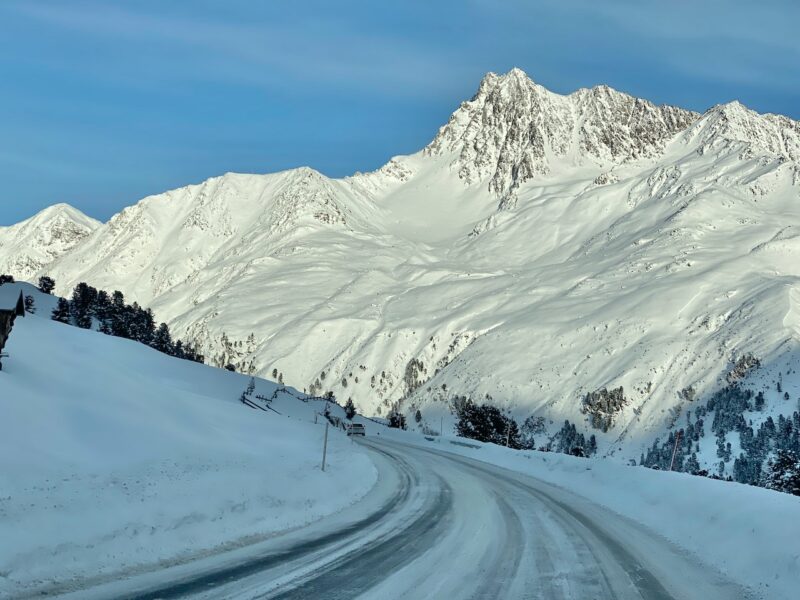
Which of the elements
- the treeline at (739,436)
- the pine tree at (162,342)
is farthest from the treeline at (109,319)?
the treeline at (739,436)

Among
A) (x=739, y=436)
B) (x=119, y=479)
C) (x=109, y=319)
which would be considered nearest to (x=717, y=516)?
(x=119, y=479)

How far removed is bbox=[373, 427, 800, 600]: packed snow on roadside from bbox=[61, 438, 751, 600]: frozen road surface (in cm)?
55

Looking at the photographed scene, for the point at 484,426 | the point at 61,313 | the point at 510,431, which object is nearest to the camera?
the point at 510,431

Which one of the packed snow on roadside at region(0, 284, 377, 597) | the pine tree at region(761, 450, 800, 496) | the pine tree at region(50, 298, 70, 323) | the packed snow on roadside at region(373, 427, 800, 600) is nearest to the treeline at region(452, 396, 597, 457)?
the pine tree at region(761, 450, 800, 496)

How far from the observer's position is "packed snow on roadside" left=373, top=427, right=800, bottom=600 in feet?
46.5

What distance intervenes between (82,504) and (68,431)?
568 cm

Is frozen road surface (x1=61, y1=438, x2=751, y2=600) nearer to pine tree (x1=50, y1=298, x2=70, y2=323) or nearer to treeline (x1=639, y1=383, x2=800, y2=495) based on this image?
pine tree (x1=50, y1=298, x2=70, y2=323)

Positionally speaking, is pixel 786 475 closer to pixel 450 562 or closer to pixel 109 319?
pixel 450 562

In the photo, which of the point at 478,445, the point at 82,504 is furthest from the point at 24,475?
the point at 478,445

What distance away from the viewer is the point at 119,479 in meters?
15.6

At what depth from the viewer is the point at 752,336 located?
536 ft

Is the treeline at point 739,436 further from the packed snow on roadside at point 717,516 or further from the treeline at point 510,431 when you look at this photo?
the packed snow on roadside at point 717,516

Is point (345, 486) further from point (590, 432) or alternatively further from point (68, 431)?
point (590, 432)

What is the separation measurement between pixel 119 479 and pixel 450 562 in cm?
728
